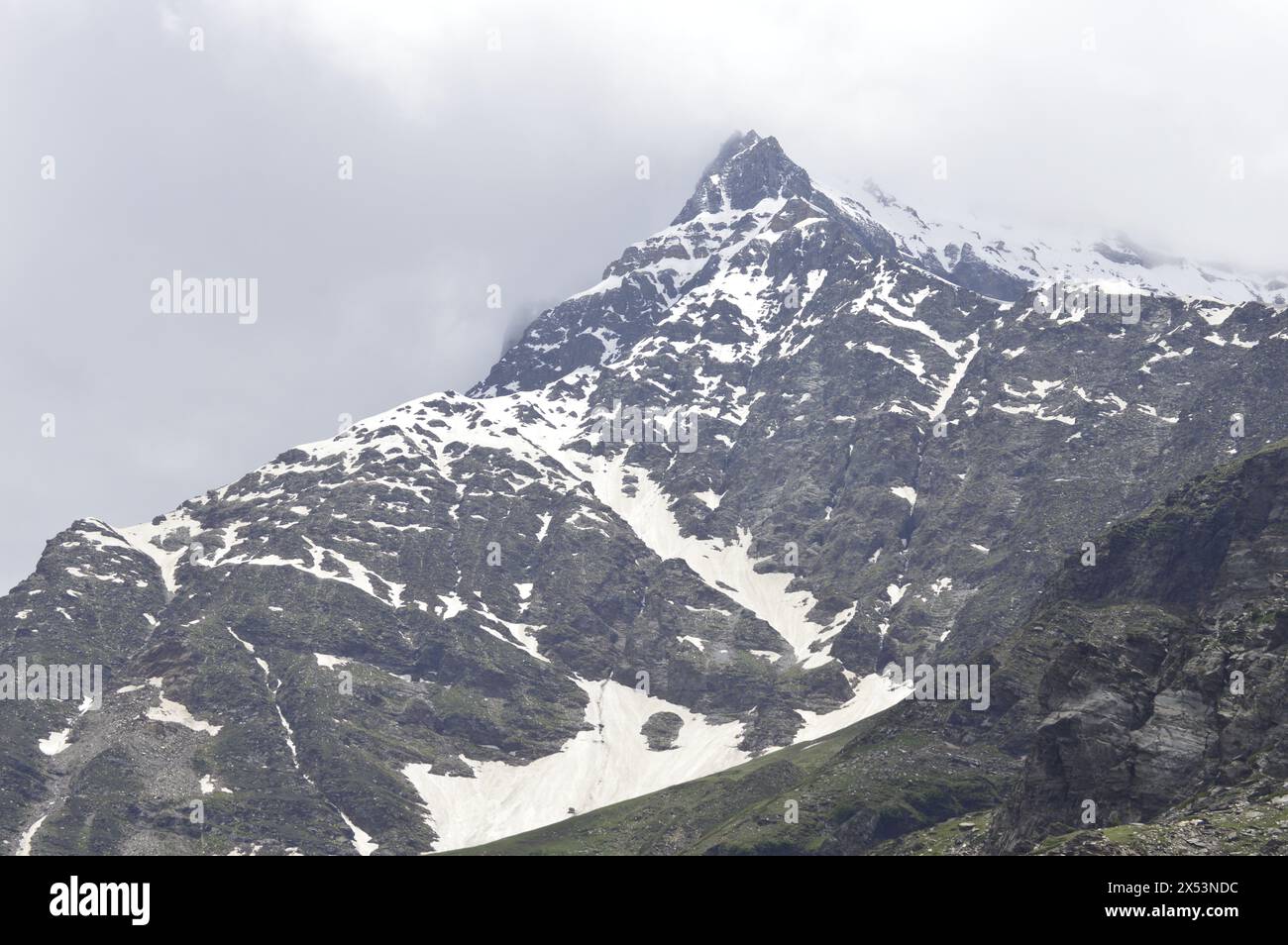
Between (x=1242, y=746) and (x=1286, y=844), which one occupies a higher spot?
(x=1242, y=746)
